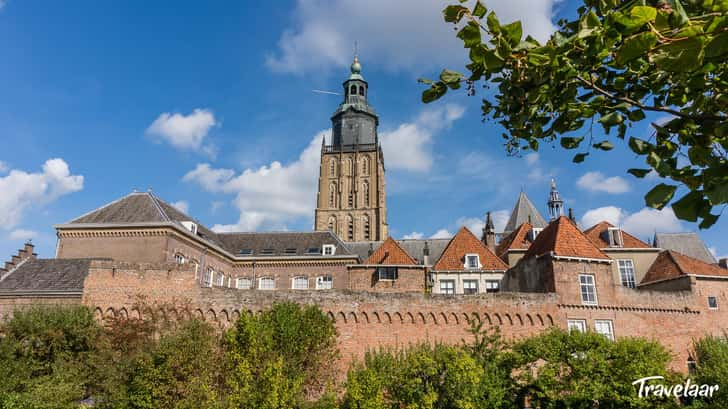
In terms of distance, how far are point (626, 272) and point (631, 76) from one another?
92.2 feet

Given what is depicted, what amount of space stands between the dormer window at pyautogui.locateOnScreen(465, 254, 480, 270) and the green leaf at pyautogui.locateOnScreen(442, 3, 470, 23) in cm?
2536

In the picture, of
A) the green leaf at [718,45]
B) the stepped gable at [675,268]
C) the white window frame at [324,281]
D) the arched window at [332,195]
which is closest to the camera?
the green leaf at [718,45]

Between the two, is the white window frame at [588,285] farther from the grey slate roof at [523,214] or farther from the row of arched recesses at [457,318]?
the grey slate roof at [523,214]

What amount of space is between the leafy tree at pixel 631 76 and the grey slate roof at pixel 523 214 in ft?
121

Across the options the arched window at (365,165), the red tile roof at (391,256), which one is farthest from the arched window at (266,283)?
the arched window at (365,165)

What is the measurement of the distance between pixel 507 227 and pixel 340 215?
21.1 metres

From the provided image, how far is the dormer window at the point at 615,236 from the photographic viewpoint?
28.5 m

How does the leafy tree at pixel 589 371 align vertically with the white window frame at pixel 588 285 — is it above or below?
below

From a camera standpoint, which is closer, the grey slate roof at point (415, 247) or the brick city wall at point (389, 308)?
the brick city wall at point (389, 308)

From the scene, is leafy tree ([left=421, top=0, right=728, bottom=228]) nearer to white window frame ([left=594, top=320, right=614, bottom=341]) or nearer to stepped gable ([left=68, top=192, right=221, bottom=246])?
white window frame ([left=594, top=320, right=614, bottom=341])

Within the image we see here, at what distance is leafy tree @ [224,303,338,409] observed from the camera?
1744 cm

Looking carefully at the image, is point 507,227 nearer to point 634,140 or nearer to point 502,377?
point 502,377

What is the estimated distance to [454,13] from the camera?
3.05 meters

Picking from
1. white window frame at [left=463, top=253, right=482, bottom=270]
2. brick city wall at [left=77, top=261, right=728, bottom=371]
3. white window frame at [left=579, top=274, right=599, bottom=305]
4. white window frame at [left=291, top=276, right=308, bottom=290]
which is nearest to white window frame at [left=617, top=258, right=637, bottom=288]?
brick city wall at [left=77, top=261, right=728, bottom=371]
